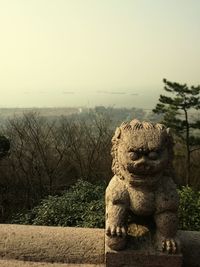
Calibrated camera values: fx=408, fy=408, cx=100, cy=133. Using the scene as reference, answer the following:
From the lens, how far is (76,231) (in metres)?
3.85

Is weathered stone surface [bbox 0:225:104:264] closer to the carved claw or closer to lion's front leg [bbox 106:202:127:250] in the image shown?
lion's front leg [bbox 106:202:127:250]

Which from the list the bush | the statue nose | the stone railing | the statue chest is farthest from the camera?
the bush

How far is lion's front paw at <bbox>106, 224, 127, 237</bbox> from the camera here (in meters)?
3.36

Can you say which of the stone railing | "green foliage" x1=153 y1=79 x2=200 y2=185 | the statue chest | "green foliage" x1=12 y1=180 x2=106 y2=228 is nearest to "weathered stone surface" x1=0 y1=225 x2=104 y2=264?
the stone railing

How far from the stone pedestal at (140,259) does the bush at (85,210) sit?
305 cm

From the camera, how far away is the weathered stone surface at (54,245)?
12.3ft

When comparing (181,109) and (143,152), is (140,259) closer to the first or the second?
(143,152)

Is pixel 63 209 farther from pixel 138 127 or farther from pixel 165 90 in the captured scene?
pixel 165 90

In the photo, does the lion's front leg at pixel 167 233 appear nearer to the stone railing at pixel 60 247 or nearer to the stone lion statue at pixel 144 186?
the stone lion statue at pixel 144 186

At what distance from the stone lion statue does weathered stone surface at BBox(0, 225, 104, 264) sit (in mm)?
403

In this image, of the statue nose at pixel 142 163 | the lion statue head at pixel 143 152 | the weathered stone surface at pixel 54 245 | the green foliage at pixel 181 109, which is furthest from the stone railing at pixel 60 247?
the green foliage at pixel 181 109

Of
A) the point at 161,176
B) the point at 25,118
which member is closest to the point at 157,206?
the point at 161,176

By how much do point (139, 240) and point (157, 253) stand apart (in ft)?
0.70

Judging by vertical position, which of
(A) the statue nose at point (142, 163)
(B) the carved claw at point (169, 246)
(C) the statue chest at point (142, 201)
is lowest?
(B) the carved claw at point (169, 246)
